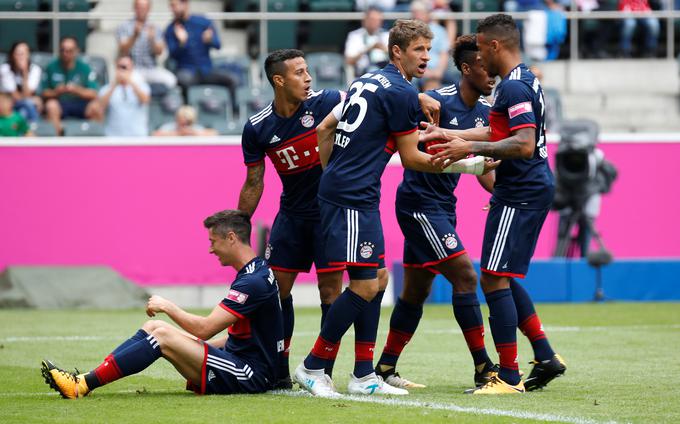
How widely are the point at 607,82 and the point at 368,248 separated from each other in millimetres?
13830

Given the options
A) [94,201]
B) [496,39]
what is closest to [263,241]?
[94,201]

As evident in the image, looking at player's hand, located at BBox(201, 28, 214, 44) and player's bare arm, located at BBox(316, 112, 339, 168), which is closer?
player's bare arm, located at BBox(316, 112, 339, 168)

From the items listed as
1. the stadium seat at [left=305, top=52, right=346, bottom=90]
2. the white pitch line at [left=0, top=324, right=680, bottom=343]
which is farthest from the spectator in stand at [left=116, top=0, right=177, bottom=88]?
the white pitch line at [left=0, top=324, right=680, bottom=343]

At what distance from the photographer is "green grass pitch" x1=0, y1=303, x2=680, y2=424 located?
6887mm

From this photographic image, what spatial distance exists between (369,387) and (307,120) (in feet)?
6.14

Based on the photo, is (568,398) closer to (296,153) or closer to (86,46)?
(296,153)

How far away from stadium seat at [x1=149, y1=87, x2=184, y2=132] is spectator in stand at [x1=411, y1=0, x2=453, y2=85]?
140 inches

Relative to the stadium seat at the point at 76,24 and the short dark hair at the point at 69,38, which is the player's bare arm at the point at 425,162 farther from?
the stadium seat at the point at 76,24

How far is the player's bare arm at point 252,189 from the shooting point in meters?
8.58

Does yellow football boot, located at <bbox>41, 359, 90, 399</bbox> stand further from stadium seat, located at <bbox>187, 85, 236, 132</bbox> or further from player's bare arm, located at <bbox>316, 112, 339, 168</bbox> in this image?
stadium seat, located at <bbox>187, 85, 236, 132</bbox>

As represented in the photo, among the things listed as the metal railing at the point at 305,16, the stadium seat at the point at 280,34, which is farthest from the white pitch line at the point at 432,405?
the stadium seat at the point at 280,34

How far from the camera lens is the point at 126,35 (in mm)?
18328

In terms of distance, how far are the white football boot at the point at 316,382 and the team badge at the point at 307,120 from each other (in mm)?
1685

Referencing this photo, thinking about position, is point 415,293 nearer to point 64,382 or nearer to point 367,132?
point 367,132
